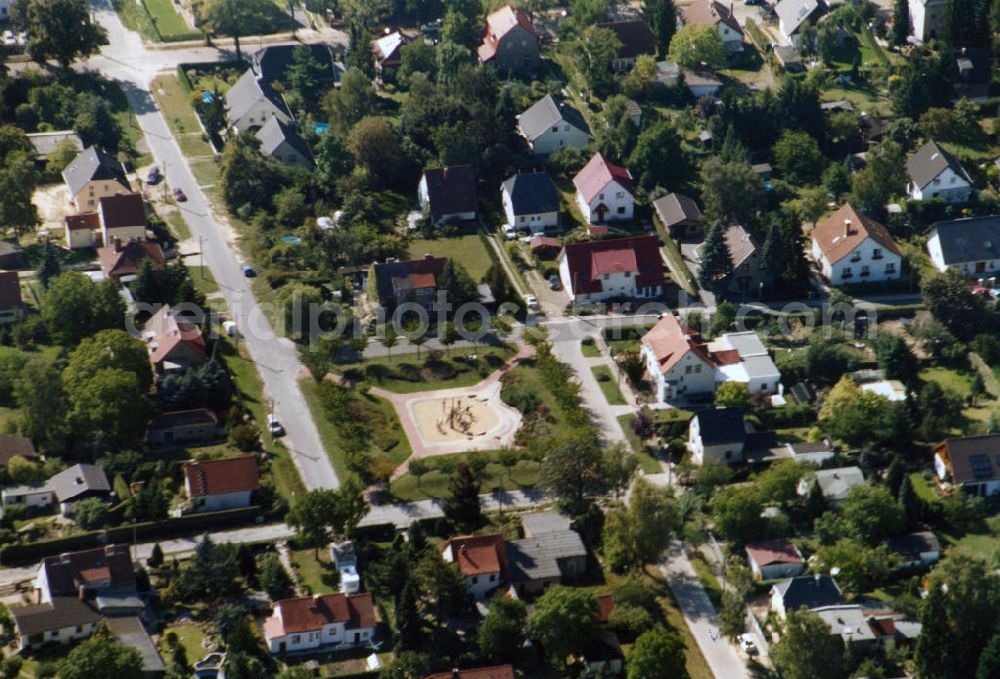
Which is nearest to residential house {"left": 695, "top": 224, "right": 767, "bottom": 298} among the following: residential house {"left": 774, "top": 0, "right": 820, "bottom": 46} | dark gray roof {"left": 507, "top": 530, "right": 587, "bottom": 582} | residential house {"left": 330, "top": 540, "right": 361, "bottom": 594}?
dark gray roof {"left": 507, "top": 530, "right": 587, "bottom": 582}

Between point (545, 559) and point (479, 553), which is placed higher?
point (479, 553)

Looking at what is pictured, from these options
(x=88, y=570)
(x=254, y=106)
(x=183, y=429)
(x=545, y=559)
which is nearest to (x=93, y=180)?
(x=254, y=106)

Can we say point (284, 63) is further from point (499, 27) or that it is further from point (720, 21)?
point (720, 21)

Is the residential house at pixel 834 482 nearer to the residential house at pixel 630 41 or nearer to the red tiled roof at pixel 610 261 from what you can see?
the red tiled roof at pixel 610 261

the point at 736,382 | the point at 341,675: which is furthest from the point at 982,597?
the point at 341,675

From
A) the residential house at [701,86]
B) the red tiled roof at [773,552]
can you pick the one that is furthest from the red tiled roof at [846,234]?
the red tiled roof at [773,552]

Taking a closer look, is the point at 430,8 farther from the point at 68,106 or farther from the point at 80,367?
the point at 80,367
